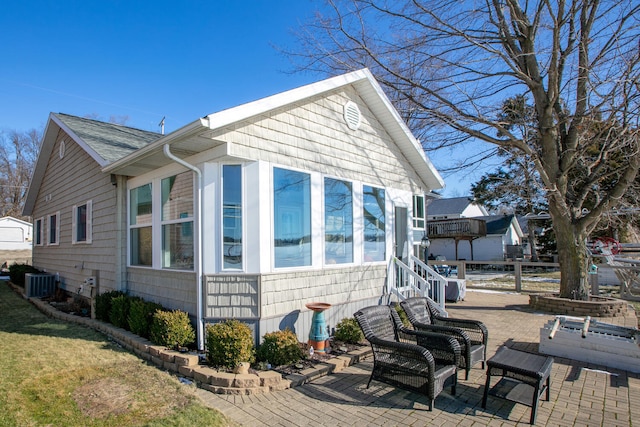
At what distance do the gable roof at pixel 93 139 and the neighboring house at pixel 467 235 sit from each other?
22.9 m

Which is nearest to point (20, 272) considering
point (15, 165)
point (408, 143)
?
point (408, 143)

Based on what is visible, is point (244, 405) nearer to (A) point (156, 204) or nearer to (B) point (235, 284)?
(B) point (235, 284)

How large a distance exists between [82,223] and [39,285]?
3245 mm

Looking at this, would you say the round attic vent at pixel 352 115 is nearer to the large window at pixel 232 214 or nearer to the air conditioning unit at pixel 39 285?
the large window at pixel 232 214

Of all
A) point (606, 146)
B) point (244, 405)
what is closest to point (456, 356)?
point (244, 405)

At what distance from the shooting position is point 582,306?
9500 mm

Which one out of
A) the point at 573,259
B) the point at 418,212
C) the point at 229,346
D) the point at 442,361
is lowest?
the point at 442,361

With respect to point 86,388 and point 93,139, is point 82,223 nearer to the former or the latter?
point 93,139

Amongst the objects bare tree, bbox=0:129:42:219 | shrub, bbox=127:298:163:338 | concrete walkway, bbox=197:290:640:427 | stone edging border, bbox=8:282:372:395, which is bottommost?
concrete walkway, bbox=197:290:640:427

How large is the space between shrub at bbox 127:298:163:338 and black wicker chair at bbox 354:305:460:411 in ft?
11.6

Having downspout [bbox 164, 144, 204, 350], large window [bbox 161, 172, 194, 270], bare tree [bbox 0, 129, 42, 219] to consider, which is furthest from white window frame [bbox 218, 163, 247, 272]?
bare tree [bbox 0, 129, 42, 219]

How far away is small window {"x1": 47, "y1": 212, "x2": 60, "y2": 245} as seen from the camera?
38.2ft

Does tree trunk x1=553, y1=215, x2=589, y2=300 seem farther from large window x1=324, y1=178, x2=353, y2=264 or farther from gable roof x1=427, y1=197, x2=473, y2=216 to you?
gable roof x1=427, y1=197, x2=473, y2=216

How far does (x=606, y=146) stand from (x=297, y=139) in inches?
314
